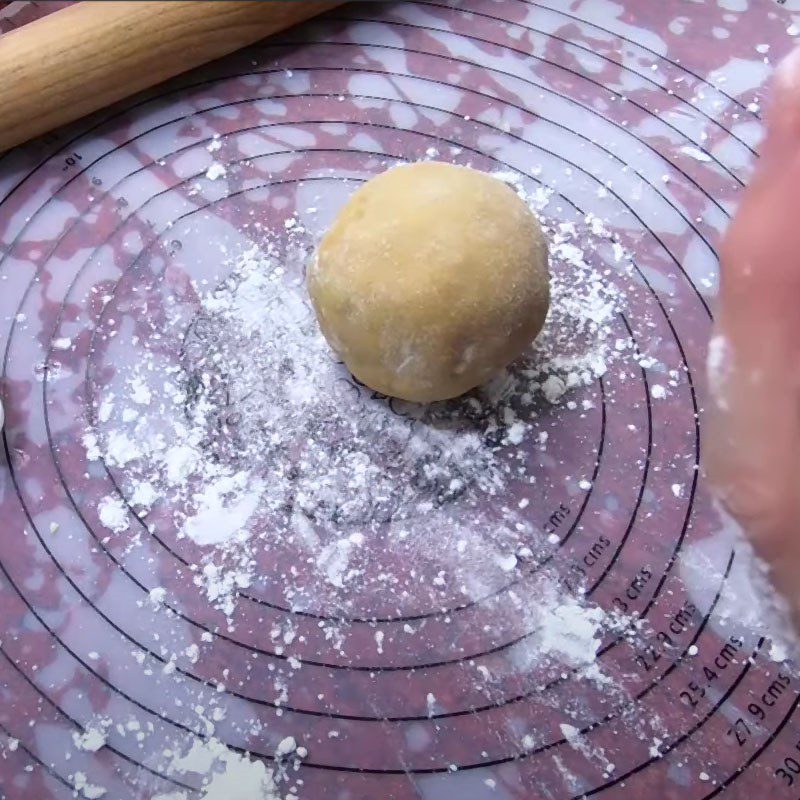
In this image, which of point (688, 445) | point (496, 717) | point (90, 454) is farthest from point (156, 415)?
point (688, 445)

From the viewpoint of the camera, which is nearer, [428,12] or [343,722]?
[343,722]

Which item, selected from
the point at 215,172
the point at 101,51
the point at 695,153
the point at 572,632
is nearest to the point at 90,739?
the point at 572,632

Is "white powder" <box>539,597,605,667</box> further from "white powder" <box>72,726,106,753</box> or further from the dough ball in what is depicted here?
"white powder" <box>72,726,106,753</box>

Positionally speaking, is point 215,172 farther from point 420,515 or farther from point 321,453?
point 420,515

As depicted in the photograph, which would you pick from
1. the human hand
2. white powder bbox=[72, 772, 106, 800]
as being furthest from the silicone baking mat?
the human hand

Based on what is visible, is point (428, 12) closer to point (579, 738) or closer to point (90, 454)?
point (90, 454)

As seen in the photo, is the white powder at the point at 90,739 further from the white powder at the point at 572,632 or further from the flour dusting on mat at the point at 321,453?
the white powder at the point at 572,632
